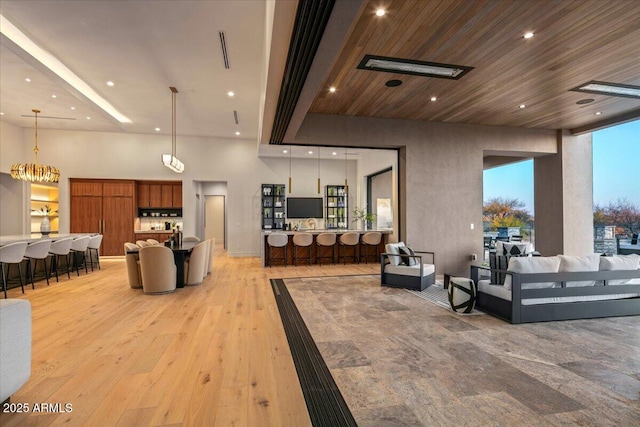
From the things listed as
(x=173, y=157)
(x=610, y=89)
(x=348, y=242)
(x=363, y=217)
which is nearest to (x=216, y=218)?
(x=363, y=217)

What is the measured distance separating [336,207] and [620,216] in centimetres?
775

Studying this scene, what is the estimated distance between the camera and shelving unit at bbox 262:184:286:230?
36.3 ft

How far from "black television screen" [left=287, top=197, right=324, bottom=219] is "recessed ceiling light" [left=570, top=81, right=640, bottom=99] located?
7830 millimetres

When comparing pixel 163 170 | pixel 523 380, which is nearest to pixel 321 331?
pixel 523 380

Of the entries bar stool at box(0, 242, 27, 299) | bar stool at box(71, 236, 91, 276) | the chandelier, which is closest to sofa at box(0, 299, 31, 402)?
bar stool at box(0, 242, 27, 299)

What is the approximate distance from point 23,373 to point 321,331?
2.57 metres

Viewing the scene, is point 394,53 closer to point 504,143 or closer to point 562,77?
point 562,77

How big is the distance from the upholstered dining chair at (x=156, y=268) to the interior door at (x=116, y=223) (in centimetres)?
552

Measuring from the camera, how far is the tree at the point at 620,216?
683 centimetres

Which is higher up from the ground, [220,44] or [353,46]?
[220,44]

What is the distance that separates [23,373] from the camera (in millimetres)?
2250

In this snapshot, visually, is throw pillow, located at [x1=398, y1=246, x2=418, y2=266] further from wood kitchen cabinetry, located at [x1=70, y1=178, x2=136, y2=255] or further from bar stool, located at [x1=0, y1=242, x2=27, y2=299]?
wood kitchen cabinetry, located at [x1=70, y1=178, x2=136, y2=255]

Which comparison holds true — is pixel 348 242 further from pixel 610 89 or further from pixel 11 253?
pixel 11 253

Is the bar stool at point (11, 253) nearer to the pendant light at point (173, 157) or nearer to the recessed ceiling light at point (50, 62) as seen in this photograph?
the pendant light at point (173, 157)
